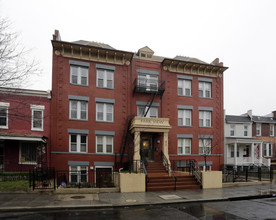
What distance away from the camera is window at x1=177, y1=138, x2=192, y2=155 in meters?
21.5

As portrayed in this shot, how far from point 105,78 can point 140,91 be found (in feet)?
11.3

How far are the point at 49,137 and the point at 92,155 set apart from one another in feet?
12.7

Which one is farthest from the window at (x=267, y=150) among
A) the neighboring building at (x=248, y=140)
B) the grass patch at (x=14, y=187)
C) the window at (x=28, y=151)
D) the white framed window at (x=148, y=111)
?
the grass patch at (x=14, y=187)

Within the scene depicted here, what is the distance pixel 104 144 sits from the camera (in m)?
19.3

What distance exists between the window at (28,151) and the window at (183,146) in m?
13.1

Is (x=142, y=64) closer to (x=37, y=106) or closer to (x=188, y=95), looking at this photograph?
(x=188, y=95)

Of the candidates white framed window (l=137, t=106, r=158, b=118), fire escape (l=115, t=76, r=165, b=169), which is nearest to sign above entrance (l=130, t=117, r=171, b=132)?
fire escape (l=115, t=76, r=165, b=169)

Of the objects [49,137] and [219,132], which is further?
[219,132]

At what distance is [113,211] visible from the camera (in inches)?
367

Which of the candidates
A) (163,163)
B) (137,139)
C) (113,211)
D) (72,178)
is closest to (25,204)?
(113,211)

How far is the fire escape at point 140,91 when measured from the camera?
62.6 ft

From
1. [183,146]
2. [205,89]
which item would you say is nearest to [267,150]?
A: [205,89]

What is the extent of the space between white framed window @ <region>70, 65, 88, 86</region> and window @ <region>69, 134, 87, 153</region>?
466 cm

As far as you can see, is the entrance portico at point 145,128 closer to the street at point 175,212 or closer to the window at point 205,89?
the window at point 205,89
